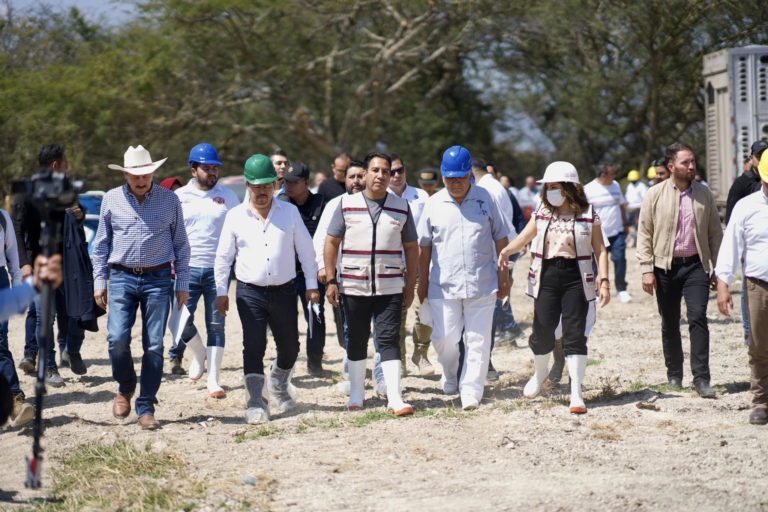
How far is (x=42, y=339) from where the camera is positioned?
5.13 meters

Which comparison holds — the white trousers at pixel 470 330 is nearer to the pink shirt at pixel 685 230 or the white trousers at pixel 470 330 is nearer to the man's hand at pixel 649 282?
the man's hand at pixel 649 282

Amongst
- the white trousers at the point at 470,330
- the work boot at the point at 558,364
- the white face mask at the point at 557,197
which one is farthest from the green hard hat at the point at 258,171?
the work boot at the point at 558,364

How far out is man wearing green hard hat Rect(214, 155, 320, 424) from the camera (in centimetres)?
690

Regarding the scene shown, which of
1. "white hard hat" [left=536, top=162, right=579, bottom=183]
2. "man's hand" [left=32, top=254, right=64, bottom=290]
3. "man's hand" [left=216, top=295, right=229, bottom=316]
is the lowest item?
"man's hand" [left=216, top=295, right=229, bottom=316]

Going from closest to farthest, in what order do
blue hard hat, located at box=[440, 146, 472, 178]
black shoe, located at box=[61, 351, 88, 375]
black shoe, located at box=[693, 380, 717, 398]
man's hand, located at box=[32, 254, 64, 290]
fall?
man's hand, located at box=[32, 254, 64, 290], blue hard hat, located at box=[440, 146, 472, 178], black shoe, located at box=[693, 380, 717, 398], black shoe, located at box=[61, 351, 88, 375]

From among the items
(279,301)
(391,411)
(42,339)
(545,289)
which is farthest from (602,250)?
(42,339)

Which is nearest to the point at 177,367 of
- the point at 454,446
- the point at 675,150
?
the point at 454,446

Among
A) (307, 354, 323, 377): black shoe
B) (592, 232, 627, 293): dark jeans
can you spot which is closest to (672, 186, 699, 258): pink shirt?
(307, 354, 323, 377): black shoe

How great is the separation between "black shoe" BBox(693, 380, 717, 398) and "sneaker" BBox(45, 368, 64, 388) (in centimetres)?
583

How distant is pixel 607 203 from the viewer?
41.2 feet

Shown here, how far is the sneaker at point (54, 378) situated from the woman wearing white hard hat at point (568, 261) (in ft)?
15.1

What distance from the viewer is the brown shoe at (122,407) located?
6898 mm

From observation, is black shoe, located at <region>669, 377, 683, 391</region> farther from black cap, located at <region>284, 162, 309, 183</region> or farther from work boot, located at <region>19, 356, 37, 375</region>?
work boot, located at <region>19, 356, 37, 375</region>

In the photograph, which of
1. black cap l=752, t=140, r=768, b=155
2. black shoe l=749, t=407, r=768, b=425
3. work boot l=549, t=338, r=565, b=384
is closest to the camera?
black shoe l=749, t=407, r=768, b=425
